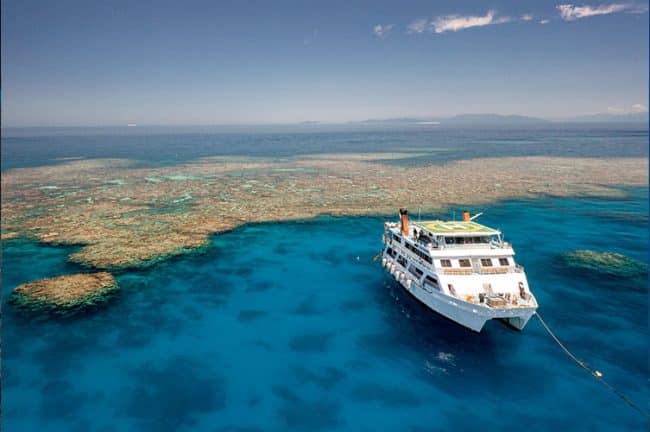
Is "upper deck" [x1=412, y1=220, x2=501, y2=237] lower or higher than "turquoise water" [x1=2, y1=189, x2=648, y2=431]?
higher

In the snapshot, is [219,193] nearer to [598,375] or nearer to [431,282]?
[431,282]

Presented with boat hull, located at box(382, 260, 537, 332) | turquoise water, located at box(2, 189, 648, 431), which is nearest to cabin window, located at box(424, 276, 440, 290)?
boat hull, located at box(382, 260, 537, 332)

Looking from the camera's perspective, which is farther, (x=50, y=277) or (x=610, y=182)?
(x=610, y=182)

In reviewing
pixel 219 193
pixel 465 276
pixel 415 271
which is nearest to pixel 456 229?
pixel 465 276

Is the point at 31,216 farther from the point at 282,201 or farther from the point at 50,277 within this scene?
the point at 282,201

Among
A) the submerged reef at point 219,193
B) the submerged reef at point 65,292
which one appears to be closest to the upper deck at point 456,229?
the submerged reef at point 219,193

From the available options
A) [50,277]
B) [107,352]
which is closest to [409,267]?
[107,352]

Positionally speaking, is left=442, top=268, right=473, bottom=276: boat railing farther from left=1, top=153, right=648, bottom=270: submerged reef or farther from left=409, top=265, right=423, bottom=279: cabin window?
left=1, top=153, right=648, bottom=270: submerged reef
